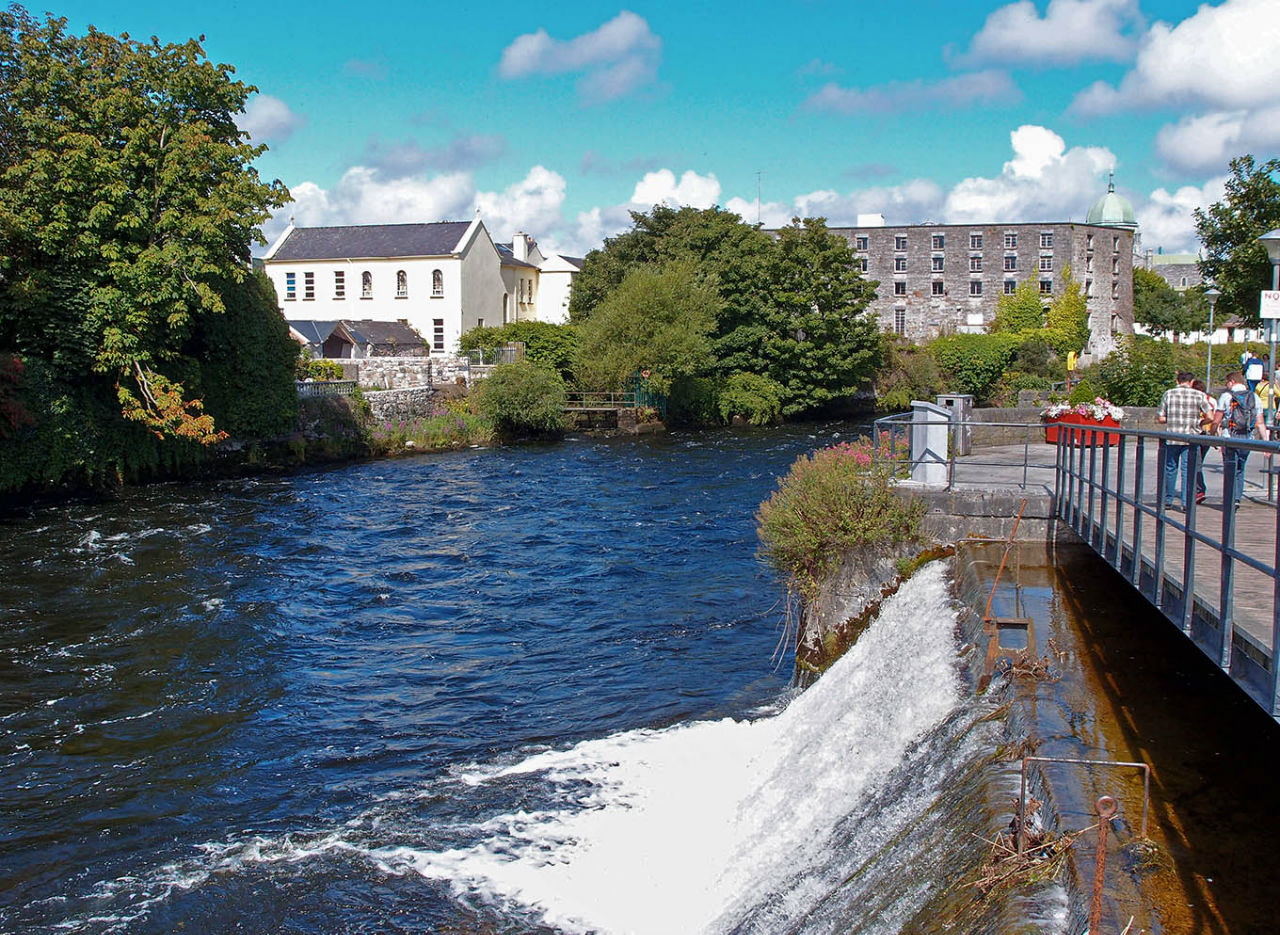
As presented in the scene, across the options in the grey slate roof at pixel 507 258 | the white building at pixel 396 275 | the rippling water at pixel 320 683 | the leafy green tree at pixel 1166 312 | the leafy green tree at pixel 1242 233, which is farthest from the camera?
the leafy green tree at pixel 1166 312

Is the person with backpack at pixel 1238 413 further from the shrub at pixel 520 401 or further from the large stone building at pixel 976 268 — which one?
the large stone building at pixel 976 268

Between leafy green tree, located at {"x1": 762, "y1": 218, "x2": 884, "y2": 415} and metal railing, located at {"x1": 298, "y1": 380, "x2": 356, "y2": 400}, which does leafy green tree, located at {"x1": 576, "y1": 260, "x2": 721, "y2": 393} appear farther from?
metal railing, located at {"x1": 298, "y1": 380, "x2": 356, "y2": 400}

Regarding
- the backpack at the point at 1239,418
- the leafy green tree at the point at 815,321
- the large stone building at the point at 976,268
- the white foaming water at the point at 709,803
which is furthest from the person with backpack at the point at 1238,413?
the large stone building at the point at 976,268

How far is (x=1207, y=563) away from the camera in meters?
7.12

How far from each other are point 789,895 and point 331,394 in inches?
1381

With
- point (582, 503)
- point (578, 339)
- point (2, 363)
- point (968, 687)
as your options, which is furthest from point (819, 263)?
point (968, 687)

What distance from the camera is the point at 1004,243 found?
79.7 metres

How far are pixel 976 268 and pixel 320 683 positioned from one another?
3002 inches

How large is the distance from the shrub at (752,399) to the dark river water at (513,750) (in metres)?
32.0

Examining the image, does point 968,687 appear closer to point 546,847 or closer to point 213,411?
point 546,847

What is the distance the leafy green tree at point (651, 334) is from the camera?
1918 inches

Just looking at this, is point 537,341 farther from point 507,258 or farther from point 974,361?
point 974,361

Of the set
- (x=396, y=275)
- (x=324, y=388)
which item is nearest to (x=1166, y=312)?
(x=396, y=275)

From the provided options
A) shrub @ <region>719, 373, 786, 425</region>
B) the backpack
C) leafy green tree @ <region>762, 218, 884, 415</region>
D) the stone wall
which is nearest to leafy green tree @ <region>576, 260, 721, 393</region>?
shrub @ <region>719, 373, 786, 425</region>
